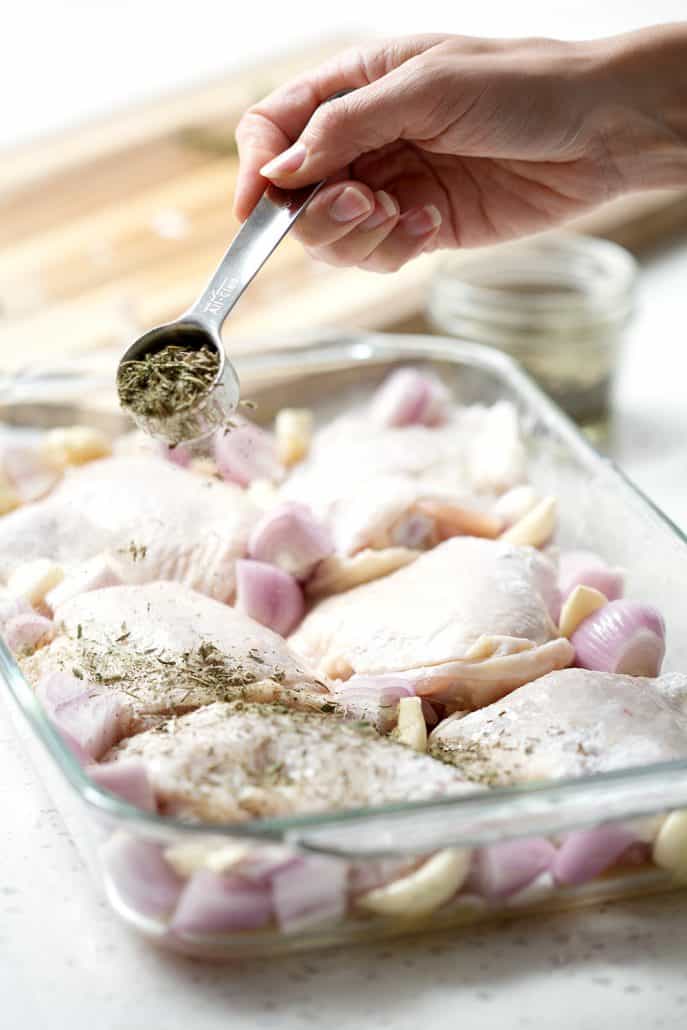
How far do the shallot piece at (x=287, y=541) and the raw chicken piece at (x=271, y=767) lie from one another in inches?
17.3

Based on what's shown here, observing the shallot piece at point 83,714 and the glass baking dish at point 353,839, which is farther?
the shallot piece at point 83,714

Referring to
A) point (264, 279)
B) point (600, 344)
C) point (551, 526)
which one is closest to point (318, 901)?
point (551, 526)

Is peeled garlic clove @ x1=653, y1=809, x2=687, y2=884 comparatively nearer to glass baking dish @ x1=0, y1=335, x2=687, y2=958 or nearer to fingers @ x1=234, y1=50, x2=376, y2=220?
glass baking dish @ x1=0, y1=335, x2=687, y2=958

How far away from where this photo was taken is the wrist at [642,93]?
179 centimetres

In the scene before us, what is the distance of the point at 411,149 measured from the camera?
1955 mm

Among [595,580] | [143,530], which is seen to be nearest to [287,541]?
[143,530]

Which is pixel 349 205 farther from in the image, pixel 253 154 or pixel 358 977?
pixel 358 977

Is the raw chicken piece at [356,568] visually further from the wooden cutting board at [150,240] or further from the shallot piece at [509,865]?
the wooden cutting board at [150,240]

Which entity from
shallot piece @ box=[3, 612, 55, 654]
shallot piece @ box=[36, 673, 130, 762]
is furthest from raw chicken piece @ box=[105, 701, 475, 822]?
shallot piece @ box=[3, 612, 55, 654]

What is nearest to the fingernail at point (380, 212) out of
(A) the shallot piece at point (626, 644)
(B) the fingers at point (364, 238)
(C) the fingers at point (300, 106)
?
(B) the fingers at point (364, 238)

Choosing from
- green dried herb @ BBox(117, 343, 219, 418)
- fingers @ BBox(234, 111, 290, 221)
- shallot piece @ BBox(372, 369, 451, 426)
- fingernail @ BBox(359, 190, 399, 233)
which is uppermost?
fingers @ BBox(234, 111, 290, 221)

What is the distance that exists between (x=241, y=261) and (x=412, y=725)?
61 cm

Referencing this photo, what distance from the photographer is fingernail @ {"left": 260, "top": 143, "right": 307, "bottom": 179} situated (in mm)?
1654

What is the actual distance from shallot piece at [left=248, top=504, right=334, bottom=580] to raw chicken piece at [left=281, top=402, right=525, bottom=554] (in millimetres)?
61
